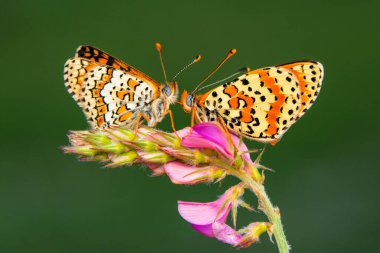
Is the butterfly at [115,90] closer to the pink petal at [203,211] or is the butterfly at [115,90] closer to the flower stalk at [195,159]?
the flower stalk at [195,159]

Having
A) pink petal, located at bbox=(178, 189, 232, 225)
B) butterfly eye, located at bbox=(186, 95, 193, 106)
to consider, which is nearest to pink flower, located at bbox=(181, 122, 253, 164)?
pink petal, located at bbox=(178, 189, 232, 225)

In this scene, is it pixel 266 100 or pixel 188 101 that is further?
pixel 188 101

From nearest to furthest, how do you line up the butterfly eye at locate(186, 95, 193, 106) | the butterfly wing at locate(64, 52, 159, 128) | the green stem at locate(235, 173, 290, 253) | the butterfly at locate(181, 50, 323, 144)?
1. the green stem at locate(235, 173, 290, 253)
2. the butterfly at locate(181, 50, 323, 144)
3. the butterfly eye at locate(186, 95, 193, 106)
4. the butterfly wing at locate(64, 52, 159, 128)

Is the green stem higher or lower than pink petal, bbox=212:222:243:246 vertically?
higher

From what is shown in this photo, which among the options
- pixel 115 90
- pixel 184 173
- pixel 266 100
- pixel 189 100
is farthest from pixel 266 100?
pixel 115 90

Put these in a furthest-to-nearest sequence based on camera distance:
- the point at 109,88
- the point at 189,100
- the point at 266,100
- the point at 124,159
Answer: the point at 109,88 < the point at 189,100 < the point at 266,100 < the point at 124,159

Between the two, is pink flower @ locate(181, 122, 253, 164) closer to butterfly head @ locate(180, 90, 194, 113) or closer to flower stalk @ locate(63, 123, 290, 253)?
flower stalk @ locate(63, 123, 290, 253)

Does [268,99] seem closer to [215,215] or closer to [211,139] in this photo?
[211,139]
